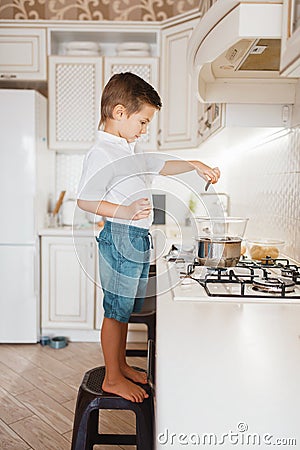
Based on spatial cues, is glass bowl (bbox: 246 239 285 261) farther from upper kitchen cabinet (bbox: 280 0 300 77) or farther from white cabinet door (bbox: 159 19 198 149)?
white cabinet door (bbox: 159 19 198 149)

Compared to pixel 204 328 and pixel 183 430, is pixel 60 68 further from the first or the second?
pixel 183 430

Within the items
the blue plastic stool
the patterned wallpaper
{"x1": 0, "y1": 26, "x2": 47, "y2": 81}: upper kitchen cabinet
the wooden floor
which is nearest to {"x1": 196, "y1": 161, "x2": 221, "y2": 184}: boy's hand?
the blue plastic stool

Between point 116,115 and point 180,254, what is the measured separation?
78cm

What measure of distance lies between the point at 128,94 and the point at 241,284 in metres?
0.66

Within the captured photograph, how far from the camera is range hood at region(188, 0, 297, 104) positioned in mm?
1066

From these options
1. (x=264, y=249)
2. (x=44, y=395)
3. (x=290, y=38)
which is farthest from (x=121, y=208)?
(x=44, y=395)

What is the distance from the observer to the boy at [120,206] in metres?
1.38

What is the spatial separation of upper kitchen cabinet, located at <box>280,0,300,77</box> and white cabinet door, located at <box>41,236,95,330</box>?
100 inches

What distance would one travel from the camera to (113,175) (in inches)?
57.5

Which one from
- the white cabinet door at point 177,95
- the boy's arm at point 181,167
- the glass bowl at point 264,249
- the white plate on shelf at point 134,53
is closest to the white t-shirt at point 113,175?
the boy's arm at point 181,167

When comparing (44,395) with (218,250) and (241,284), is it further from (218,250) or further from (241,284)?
(241,284)

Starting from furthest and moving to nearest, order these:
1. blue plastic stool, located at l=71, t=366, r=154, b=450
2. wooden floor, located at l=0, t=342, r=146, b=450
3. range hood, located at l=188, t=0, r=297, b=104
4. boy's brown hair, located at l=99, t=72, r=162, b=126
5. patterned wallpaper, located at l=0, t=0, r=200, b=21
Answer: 1. patterned wallpaper, located at l=0, t=0, r=200, b=21
2. wooden floor, located at l=0, t=342, r=146, b=450
3. boy's brown hair, located at l=99, t=72, r=162, b=126
4. blue plastic stool, located at l=71, t=366, r=154, b=450
5. range hood, located at l=188, t=0, r=297, b=104

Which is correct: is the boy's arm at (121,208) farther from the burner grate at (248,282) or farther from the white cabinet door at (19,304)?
the white cabinet door at (19,304)

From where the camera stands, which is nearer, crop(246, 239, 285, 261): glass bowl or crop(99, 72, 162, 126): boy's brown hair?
crop(99, 72, 162, 126): boy's brown hair
